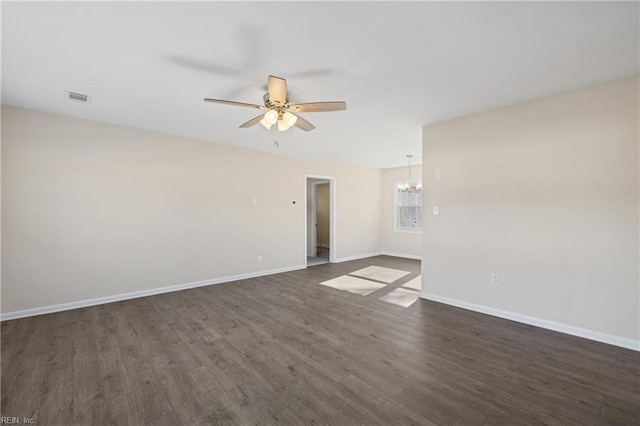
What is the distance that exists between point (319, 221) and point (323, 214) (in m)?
0.32

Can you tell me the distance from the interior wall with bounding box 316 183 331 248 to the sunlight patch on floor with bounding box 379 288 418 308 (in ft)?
15.7

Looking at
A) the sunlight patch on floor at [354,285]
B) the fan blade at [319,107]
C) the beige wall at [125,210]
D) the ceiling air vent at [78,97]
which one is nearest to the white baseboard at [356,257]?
the beige wall at [125,210]

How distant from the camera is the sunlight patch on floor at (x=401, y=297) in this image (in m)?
3.76

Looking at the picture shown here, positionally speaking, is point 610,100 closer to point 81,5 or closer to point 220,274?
point 81,5

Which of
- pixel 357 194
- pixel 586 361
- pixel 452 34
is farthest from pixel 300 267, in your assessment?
pixel 452 34

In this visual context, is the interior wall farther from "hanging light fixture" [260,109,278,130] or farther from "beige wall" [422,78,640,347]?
"hanging light fixture" [260,109,278,130]

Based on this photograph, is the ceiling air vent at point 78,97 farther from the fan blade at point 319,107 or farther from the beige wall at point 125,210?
the fan blade at point 319,107

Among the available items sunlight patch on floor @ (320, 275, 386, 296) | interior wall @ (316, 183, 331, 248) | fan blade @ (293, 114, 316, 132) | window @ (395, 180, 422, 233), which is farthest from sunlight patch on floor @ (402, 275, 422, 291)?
interior wall @ (316, 183, 331, 248)

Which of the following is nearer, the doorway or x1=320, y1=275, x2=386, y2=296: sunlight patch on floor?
x1=320, y1=275, x2=386, y2=296: sunlight patch on floor

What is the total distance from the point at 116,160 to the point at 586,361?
5.91m

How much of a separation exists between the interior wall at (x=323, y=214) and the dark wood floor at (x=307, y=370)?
5622 millimetres

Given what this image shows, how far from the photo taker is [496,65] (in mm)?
2281

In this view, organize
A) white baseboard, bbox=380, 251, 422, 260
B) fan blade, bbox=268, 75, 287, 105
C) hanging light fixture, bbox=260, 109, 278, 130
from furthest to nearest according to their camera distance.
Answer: white baseboard, bbox=380, 251, 422, 260 → hanging light fixture, bbox=260, 109, 278, 130 → fan blade, bbox=268, 75, 287, 105

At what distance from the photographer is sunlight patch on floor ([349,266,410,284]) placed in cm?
512
